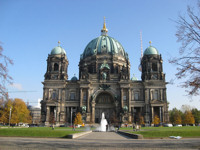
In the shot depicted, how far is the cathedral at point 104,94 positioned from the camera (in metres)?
69.5

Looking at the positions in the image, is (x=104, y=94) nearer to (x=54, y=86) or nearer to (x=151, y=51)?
(x=54, y=86)

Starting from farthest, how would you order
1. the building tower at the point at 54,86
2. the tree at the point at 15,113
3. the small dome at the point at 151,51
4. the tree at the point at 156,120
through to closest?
1. the tree at the point at 15,113
2. the small dome at the point at 151,51
3. the building tower at the point at 54,86
4. the tree at the point at 156,120

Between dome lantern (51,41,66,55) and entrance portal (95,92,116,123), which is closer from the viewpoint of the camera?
entrance portal (95,92,116,123)

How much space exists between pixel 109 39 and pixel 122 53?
8903 mm

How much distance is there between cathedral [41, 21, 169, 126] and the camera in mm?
→ 69500

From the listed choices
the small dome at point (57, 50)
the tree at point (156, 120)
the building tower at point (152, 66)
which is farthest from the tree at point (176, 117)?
the small dome at point (57, 50)

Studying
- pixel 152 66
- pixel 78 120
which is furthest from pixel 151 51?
pixel 78 120

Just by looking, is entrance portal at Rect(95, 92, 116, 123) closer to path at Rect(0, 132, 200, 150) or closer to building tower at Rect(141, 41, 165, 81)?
building tower at Rect(141, 41, 165, 81)

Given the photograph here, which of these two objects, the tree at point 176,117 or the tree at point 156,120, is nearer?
the tree at point 156,120

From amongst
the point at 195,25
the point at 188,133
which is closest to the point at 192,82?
the point at 195,25

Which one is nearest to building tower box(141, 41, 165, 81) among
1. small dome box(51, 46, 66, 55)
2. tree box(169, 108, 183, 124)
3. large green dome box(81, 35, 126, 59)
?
large green dome box(81, 35, 126, 59)

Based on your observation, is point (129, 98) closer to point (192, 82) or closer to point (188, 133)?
point (188, 133)

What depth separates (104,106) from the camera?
7581 cm

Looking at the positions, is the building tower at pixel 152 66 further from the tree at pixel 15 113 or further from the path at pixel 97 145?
the path at pixel 97 145
